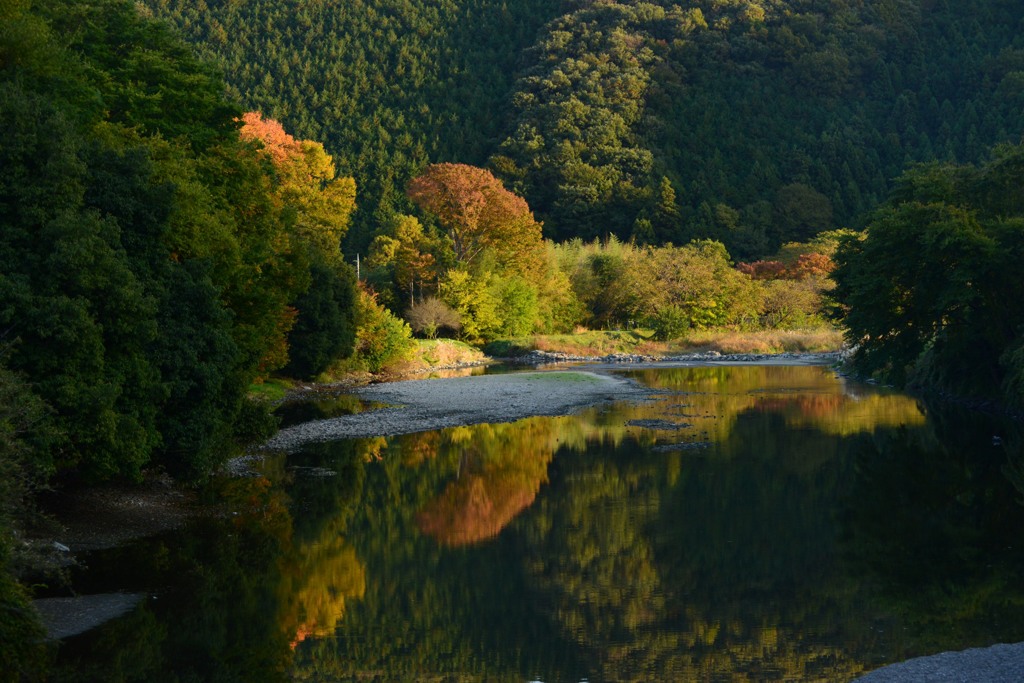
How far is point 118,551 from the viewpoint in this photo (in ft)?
68.7

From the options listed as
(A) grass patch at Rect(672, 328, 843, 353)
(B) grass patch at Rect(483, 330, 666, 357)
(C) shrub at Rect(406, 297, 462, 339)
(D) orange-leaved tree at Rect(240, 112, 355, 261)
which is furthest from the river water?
(A) grass patch at Rect(672, 328, 843, 353)

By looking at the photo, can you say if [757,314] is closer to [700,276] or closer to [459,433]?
[700,276]

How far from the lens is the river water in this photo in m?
15.6

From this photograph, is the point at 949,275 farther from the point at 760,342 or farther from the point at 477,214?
the point at 477,214

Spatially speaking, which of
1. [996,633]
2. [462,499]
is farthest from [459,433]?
[996,633]

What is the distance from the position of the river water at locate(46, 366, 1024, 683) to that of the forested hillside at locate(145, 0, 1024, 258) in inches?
3388

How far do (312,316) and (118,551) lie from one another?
108 feet

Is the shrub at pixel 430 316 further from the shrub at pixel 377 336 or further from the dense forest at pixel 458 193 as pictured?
the shrub at pixel 377 336

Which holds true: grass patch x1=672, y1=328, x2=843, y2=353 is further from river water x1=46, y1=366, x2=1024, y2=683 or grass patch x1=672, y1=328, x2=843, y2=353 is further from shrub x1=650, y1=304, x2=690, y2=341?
river water x1=46, y1=366, x2=1024, y2=683

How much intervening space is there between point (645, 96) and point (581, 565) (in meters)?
132

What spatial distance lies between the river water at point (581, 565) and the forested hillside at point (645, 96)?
8606 centimetres

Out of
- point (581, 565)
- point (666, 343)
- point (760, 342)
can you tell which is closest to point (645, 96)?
point (666, 343)

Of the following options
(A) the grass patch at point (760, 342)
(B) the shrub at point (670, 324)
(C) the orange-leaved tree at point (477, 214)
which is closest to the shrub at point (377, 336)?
(C) the orange-leaved tree at point (477, 214)

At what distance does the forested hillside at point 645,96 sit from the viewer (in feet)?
426
